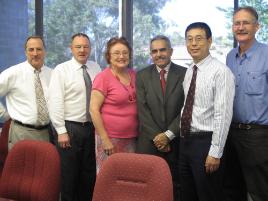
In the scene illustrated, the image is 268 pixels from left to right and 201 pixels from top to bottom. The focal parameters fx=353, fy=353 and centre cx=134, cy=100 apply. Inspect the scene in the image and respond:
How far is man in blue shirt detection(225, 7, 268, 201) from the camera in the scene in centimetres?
249

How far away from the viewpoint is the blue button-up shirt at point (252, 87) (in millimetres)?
2480

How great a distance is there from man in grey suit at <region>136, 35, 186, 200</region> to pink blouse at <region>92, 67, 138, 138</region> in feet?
0.24

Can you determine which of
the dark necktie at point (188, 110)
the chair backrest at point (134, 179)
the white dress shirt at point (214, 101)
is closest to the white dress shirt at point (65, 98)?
the dark necktie at point (188, 110)

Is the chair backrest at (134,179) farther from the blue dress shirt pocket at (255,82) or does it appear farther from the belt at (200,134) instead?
the blue dress shirt pocket at (255,82)

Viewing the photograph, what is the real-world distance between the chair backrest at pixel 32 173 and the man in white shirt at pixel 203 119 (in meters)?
0.93

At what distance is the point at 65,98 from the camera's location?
3.04 meters

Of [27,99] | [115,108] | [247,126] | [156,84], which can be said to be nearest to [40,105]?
[27,99]

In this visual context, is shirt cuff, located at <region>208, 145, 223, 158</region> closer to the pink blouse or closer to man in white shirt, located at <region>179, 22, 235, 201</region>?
man in white shirt, located at <region>179, 22, 235, 201</region>

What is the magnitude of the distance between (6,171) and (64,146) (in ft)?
2.42

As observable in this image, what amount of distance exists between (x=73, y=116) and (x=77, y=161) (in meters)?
0.40

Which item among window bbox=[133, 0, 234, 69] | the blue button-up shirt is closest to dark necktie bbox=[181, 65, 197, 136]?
the blue button-up shirt

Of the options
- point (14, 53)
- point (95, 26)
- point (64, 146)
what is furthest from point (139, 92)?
point (14, 53)

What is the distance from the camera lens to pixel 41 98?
3.13m

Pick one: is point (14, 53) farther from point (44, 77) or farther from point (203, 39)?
point (203, 39)
